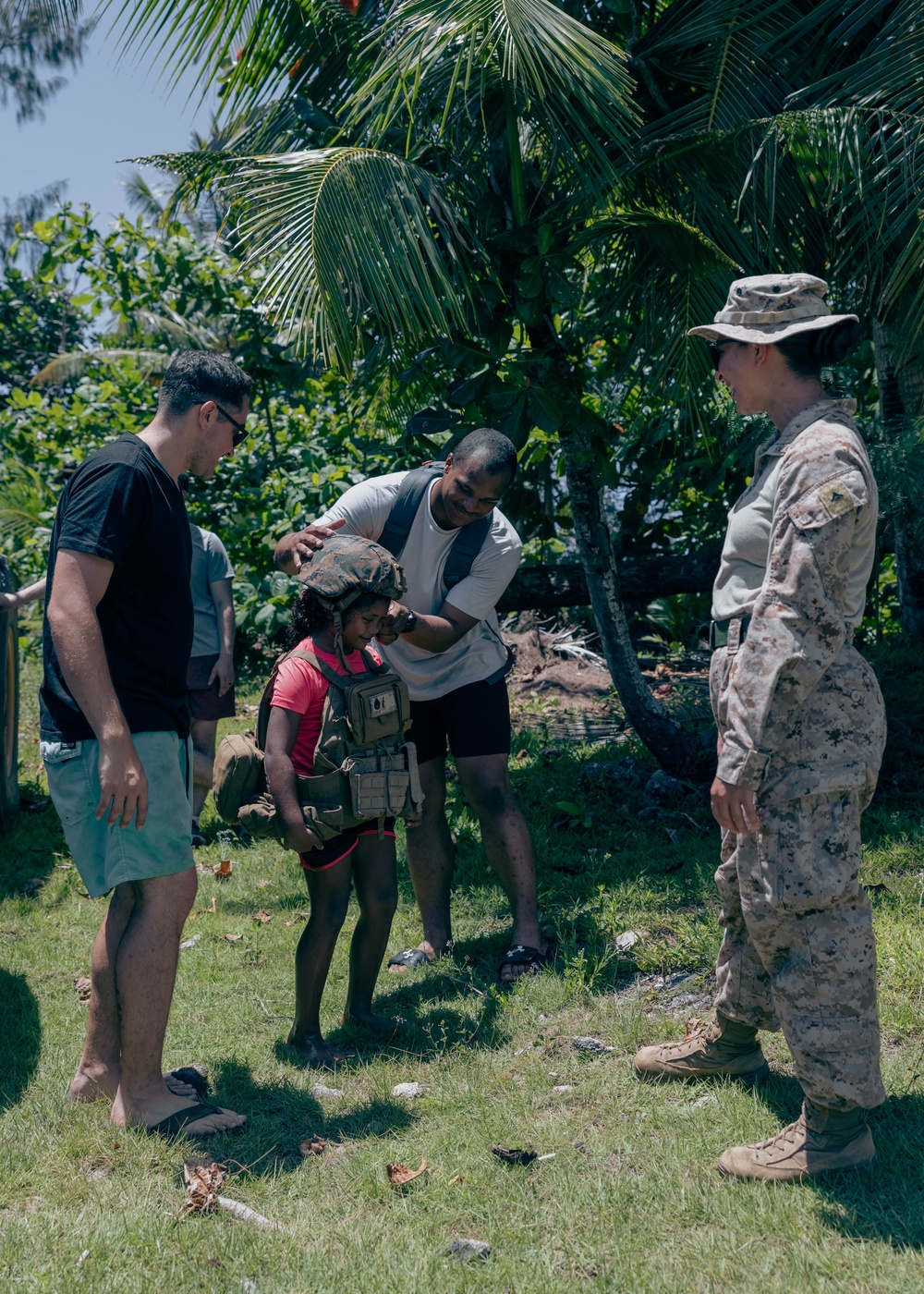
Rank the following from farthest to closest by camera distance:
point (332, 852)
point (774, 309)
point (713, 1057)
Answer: point (332, 852), point (713, 1057), point (774, 309)

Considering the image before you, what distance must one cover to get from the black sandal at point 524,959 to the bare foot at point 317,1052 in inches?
33.6

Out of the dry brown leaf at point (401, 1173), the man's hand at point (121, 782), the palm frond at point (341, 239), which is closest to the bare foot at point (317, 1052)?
the dry brown leaf at point (401, 1173)

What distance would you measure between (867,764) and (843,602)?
0.44 meters

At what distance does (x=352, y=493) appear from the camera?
15.5 ft

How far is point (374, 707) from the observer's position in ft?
12.5

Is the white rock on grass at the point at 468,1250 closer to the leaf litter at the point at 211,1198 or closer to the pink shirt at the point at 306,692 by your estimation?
the leaf litter at the point at 211,1198

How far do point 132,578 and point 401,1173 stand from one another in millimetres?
1880

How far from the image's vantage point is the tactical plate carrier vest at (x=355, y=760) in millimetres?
3791

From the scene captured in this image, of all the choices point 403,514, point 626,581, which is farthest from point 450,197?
point 626,581

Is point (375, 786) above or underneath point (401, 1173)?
above

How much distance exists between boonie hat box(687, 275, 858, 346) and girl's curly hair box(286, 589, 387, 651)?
1410 mm

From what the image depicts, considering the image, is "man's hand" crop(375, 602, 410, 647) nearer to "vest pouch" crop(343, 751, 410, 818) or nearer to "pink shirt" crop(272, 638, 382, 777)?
"pink shirt" crop(272, 638, 382, 777)

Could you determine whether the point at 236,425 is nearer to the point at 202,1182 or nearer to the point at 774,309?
the point at 774,309

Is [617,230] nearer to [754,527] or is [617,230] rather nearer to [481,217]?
[481,217]
